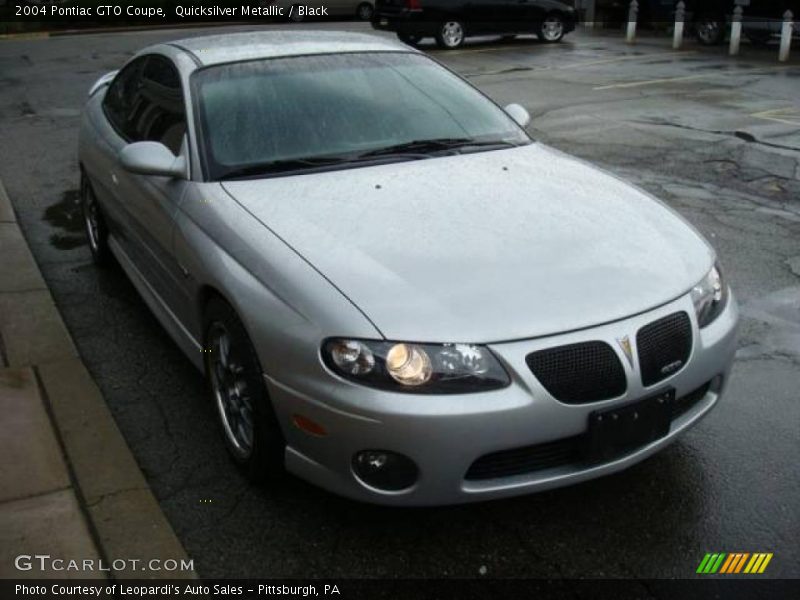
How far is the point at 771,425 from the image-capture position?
3830mm

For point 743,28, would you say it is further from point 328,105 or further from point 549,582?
point 549,582

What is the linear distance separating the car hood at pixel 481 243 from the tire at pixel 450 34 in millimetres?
15989

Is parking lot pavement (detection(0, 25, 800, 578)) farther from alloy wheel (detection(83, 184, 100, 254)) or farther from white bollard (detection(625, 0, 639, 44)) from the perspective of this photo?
white bollard (detection(625, 0, 639, 44))

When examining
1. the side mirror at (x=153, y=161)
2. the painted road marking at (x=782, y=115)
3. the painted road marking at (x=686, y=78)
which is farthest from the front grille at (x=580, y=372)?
the painted road marking at (x=686, y=78)

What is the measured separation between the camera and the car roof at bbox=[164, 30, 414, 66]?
4.46 metres

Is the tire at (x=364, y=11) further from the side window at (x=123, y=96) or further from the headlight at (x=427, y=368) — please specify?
the headlight at (x=427, y=368)

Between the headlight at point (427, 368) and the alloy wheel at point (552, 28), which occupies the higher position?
the headlight at point (427, 368)

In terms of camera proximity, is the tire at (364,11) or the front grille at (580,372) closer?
the front grille at (580,372)

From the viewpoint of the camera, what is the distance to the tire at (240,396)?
10.3 feet

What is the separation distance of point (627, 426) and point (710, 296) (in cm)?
72

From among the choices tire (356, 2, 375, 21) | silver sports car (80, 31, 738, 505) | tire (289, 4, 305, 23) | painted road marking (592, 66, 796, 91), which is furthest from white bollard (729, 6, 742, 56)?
silver sports car (80, 31, 738, 505)

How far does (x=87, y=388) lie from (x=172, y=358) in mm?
529

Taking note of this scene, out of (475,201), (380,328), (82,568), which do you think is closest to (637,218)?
(475,201)

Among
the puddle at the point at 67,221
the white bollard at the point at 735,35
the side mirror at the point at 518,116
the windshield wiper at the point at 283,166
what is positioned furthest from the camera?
the white bollard at the point at 735,35
